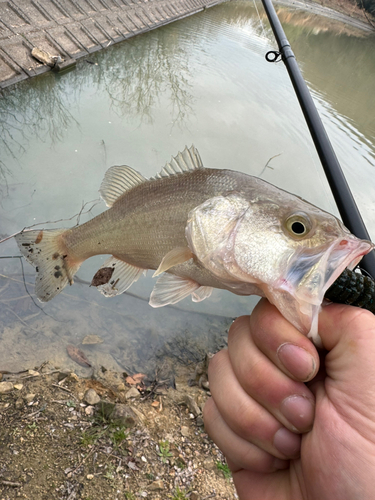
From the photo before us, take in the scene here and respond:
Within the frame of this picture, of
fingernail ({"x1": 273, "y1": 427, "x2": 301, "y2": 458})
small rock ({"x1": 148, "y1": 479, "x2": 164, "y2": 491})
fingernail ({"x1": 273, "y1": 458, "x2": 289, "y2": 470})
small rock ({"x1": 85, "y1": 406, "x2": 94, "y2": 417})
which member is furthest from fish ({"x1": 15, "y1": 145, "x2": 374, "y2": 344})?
small rock ({"x1": 148, "y1": 479, "x2": 164, "y2": 491})

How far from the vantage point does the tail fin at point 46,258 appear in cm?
214

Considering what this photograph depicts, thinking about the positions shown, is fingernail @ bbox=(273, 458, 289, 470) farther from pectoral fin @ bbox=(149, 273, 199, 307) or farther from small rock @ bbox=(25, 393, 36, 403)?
small rock @ bbox=(25, 393, 36, 403)

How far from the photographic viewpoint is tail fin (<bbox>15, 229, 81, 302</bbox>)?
2143 mm

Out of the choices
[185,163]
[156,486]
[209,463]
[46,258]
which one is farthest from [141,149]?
[156,486]

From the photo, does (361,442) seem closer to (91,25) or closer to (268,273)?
(268,273)

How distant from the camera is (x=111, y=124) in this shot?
584cm

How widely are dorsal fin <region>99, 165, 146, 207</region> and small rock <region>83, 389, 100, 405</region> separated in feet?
5.24

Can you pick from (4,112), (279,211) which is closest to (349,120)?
(4,112)

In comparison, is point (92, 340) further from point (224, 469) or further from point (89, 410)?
point (224, 469)

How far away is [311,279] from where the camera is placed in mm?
1059

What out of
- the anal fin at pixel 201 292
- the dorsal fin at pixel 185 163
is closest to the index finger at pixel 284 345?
the anal fin at pixel 201 292

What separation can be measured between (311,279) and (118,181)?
4.48 ft

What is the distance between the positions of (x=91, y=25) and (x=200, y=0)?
1640 cm

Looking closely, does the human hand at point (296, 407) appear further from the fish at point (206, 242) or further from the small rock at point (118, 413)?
the small rock at point (118, 413)
